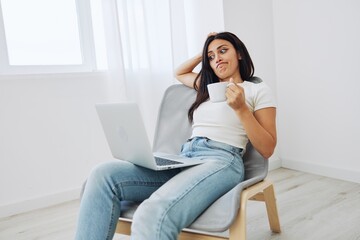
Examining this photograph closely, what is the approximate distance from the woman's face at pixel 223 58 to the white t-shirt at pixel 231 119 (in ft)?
0.32

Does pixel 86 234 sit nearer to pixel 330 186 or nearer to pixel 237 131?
pixel 237 131

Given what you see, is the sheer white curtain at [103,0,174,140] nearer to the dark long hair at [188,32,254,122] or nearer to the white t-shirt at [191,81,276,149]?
the dark long hair at [188,32,254,122]

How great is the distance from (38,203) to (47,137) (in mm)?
418

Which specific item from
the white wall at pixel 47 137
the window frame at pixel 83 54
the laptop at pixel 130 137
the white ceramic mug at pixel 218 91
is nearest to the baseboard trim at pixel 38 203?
the white wall at pixel 47 137

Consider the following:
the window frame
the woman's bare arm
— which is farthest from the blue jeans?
the window frame

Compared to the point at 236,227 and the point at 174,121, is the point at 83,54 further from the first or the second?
the point at 236,227

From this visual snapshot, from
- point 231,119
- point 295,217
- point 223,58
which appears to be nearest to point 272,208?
point 295,217

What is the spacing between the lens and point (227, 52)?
55.2 inches

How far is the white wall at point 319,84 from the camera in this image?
215cm

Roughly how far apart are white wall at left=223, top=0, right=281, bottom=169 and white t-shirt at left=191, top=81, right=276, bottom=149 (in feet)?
3.95

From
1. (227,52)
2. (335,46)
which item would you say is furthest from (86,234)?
(335,46)

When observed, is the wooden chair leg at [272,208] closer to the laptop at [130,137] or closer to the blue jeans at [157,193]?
the blue jeans at [157,193]

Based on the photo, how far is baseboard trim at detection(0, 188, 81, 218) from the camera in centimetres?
201

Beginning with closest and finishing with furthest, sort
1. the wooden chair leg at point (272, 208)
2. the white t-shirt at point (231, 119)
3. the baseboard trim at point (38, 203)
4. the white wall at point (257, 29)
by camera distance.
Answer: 1. the white t-shirt at point (231, 119)
2. the wooden chair leg at point (272, 208)
3. the baseboard trim at point (38, 203)
4. the white wall at point (257, 29)
